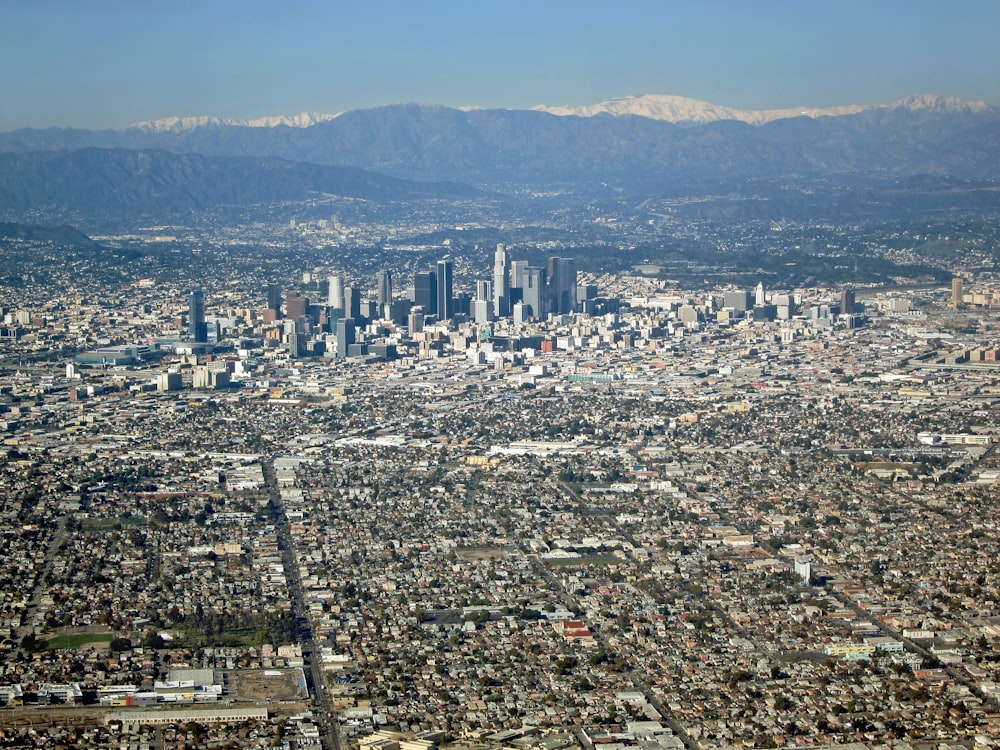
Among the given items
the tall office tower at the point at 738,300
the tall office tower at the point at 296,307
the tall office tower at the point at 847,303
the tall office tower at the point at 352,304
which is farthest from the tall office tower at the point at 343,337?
the tall office tower at the point at 847,303

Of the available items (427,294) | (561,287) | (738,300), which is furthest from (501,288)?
(738,300)

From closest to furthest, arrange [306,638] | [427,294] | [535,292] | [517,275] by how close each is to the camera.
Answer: [306,638] → [427,294] → [535,292] → [517,275]

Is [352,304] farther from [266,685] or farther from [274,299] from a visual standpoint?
[266,685]

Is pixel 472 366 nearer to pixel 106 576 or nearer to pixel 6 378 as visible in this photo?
pixel 6 378

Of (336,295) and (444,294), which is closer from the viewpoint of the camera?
(336,295)

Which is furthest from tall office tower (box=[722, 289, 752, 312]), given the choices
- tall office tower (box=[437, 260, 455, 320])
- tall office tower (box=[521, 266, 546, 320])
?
tall office tower (box=[437, 260, 455, 320])

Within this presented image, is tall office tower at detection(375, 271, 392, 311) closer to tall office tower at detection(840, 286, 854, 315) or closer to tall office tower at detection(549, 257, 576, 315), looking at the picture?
tall office tower at detection(549, 257, 576, 315)

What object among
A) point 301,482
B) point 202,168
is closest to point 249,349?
point 301,482

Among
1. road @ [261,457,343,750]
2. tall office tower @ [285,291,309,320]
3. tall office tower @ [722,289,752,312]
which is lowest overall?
tall office tower @ [722,289,752,312]
